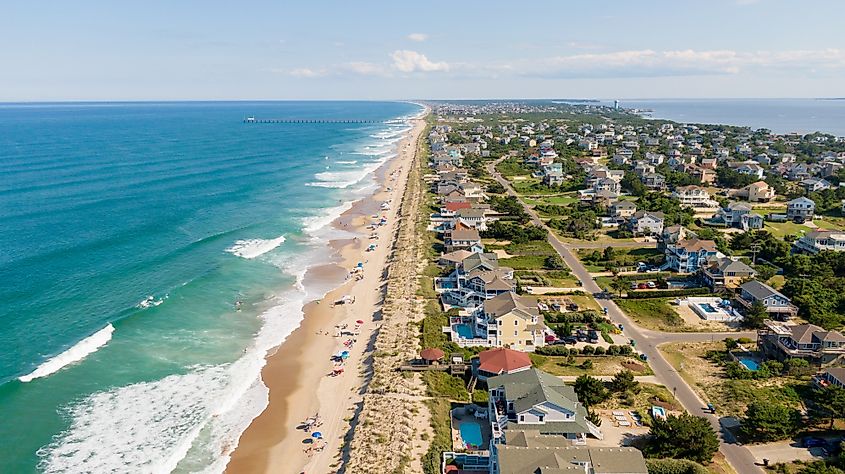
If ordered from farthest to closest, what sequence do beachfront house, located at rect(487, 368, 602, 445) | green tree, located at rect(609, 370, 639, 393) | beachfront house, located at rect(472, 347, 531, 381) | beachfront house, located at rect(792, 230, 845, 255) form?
beachfront house, located at rect(792, 230, 845, 255) → beachfront house, located at rect(472, 347, 531, 381) → green tree, located at rect(609, 370, 639, 393) → beachfront house, located at rect(487, 368, 602, 445)

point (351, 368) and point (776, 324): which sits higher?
point (776, 324)

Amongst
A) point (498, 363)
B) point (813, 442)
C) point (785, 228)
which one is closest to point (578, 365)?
point (498, 363)

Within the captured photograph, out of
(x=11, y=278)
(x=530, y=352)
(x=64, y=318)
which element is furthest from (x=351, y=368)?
(x=11, y=278)

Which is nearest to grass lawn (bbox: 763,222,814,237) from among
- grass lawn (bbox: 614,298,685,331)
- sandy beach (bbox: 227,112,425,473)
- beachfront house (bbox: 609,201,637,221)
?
beachfront house (bbox: 609,201,637,221)

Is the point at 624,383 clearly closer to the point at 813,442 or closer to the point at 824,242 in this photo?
the point at 813,442

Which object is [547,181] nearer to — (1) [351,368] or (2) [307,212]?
(2) [307,212]

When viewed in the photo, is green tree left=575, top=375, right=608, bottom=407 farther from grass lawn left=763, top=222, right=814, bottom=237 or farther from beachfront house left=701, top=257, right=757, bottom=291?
grass lawn left=763, top=222, right=814, bottom=237
